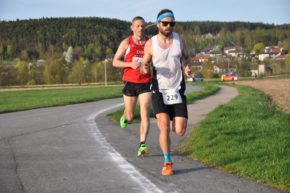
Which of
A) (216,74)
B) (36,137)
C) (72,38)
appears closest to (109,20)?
(72,38)

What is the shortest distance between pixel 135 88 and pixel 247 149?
83.3 inches

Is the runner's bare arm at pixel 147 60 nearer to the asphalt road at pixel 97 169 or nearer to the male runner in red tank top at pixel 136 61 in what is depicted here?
the asphalt road at pixel 97 169

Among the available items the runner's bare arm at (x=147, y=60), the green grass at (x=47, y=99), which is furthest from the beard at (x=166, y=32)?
the green grass at (x=47, y=99)

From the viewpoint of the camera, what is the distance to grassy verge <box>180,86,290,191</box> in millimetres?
5793

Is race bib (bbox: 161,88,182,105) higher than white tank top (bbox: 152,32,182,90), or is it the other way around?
white tank top (bbox: 152,32,182,90)

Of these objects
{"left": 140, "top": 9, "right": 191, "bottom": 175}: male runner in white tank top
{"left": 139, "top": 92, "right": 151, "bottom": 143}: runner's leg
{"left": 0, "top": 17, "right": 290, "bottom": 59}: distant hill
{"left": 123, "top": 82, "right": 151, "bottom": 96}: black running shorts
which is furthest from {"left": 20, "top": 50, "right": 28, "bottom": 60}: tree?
{"left": 140, "top": 9, "right": 191, "bottom": 175}: male runner in white tank top

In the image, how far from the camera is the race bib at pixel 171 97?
6.36 m

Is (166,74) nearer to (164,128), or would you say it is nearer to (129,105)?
(164,128)

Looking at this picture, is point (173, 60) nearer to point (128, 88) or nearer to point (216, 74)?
point (128, 88)

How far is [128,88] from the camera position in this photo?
8312mm

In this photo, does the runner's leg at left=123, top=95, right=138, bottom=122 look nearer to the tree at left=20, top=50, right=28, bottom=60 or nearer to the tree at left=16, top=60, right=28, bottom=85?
the tree at left=16, top=60, right=28, bottom=85

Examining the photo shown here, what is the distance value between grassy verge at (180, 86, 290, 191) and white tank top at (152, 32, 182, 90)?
1.32m

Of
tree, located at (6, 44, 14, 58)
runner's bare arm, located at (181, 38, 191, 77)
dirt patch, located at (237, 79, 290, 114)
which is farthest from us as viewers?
tree, located at (6, 44, 14, 58)

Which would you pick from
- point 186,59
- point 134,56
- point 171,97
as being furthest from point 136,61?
point 171,97
